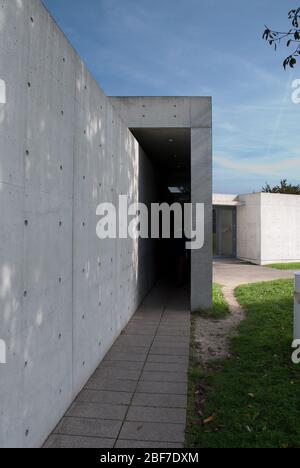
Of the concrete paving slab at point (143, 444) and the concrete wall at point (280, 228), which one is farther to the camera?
the concrete wall at point (280, 228)

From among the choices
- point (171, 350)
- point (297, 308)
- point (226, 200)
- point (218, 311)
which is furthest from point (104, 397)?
point (226, 200)

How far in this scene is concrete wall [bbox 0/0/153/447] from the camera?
2.22m

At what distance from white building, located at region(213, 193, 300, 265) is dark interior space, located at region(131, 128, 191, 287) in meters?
3.05

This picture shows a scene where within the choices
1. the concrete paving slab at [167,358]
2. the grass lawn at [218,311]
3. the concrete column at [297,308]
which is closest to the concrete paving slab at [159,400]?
the concrete paving slab at [167,358]

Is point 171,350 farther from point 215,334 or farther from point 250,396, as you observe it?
point 250,396

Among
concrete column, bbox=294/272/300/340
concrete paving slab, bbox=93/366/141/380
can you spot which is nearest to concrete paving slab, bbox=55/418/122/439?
concrete paving slab, bbox=93/366/141/380

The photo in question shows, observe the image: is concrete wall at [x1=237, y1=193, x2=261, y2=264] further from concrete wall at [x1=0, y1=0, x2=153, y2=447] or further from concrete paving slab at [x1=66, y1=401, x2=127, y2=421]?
concrete paving slab at [x1=66, y1=401, x2=127, y2=421]

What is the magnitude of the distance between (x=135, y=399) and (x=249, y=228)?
639 inches

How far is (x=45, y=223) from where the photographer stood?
2.79 metres

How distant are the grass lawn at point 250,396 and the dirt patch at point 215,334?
0.15 meters

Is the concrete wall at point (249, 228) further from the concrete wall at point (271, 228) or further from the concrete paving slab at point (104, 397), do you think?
the concrete paving slab at point (104, 397)

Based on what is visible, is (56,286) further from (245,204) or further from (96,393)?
(245,204)

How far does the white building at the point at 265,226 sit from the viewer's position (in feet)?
59.3

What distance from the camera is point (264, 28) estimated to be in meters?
3.35
